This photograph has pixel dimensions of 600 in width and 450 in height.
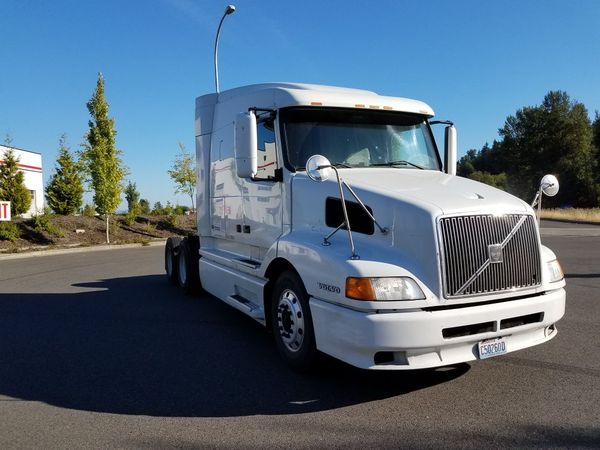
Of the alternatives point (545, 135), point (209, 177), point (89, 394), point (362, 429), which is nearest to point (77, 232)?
point (209, 177)

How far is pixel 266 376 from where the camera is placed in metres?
4.52

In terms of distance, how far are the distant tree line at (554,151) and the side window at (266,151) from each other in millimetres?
58385

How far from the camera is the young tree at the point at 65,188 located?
27984mm

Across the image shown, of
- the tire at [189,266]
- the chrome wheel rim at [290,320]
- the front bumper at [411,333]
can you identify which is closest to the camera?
the front bumper at [411,333]

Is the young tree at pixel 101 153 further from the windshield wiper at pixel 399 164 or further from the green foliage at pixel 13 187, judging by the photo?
the windshield wiper at pixel 399 164

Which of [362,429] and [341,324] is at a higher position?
[341,324]

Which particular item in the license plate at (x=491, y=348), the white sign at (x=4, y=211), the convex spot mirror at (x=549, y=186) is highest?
the convex spot mirror at (x=549, y=186)

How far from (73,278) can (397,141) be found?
8.46m

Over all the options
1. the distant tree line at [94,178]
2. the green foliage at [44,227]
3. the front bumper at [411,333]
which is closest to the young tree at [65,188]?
the distant tree line at [94,178]

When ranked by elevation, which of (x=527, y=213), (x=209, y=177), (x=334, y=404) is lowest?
(x=334, y=404)

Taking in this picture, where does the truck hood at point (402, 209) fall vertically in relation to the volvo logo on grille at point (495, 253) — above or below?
above

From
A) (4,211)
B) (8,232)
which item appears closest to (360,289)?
(4,211)

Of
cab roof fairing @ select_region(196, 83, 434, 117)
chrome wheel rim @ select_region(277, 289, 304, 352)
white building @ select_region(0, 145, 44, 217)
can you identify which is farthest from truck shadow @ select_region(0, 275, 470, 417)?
white building @ select_region(0, 145, 44, 217)

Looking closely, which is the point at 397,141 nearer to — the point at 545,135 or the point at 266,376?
the point at 266,376
